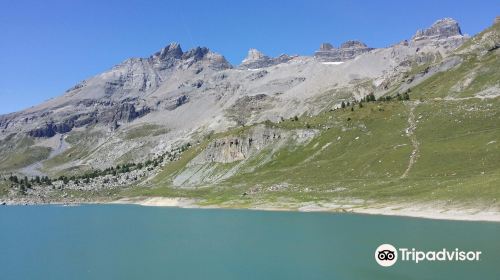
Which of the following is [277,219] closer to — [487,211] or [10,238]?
[487,211]

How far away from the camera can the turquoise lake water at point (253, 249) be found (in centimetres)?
5481

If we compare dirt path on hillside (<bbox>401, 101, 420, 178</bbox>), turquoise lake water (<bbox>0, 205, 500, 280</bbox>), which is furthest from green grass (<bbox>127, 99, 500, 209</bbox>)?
turquoise lake water (<bbox>0, 205, 500, 280</bbox>)

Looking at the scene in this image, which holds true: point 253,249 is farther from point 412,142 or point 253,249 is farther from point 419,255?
point 412,142

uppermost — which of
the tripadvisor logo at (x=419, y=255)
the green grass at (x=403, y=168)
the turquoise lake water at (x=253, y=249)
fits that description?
the green grass at (x=403, y=168)

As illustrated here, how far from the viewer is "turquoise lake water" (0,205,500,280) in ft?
180

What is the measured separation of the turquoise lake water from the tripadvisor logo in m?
1.10

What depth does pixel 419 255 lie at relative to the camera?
5822 cm

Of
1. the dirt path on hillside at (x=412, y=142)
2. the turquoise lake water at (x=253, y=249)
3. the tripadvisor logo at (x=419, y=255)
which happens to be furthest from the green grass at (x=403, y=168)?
the tripadvisor logo at (x=419, y=255)

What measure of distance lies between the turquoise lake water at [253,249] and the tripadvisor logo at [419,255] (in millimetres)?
1103

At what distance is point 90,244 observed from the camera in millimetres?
87312

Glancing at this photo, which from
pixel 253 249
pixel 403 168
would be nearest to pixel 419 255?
pixel 253 249

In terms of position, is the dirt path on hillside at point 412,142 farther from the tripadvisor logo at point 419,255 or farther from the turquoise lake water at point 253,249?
the tripadvisor logo at point 419,255

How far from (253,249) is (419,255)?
24666mm

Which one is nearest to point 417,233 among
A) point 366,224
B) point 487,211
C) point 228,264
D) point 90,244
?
point 366,224
